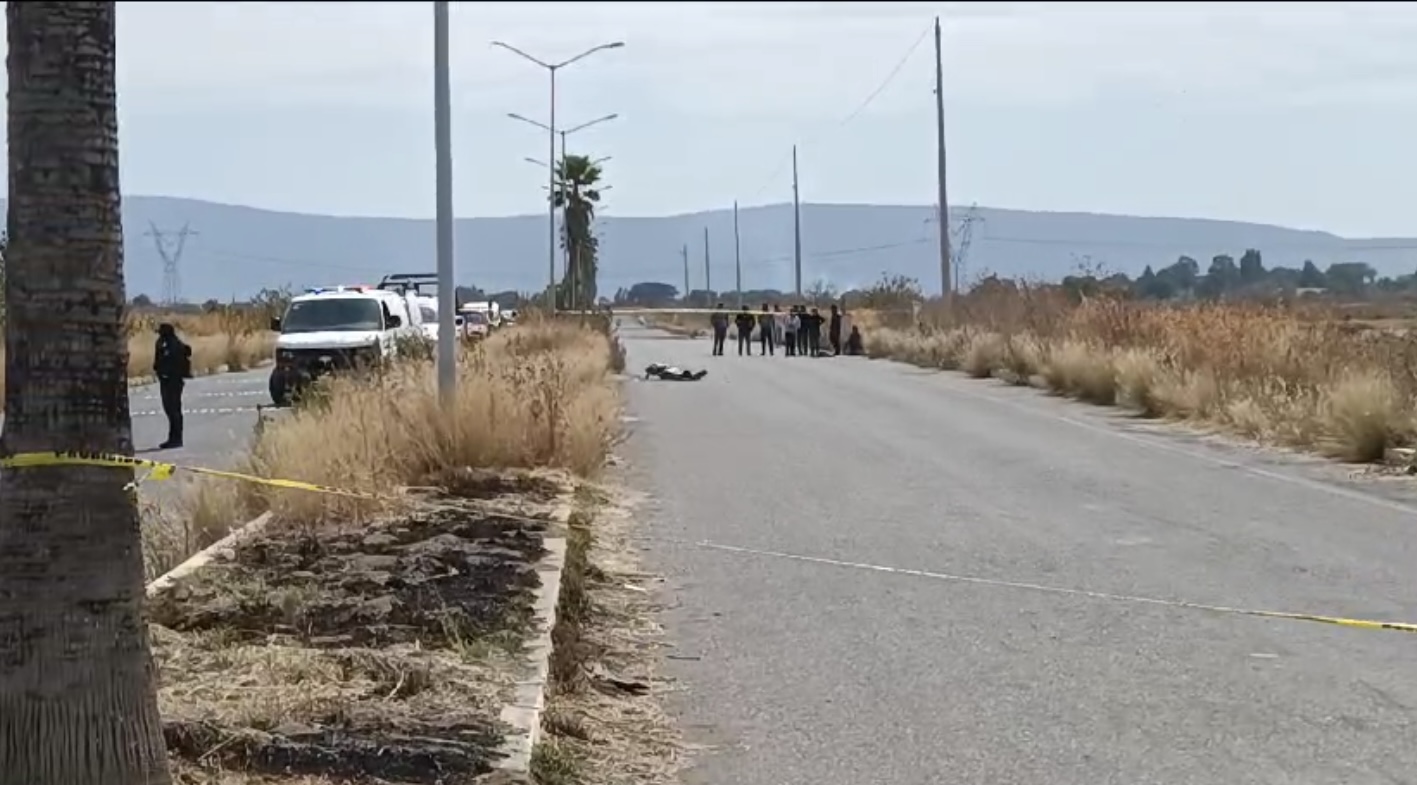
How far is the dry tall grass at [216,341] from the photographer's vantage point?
152ft

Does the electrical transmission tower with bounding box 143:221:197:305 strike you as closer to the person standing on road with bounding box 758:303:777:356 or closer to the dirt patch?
the person standing on road with bounding box 758:303:777:356

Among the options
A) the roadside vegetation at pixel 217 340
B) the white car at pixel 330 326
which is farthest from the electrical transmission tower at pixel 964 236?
the white car at pixel 330 326

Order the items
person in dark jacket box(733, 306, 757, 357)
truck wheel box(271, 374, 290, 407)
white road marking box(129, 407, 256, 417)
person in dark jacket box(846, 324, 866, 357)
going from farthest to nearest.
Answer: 1. person in dark jacket box(733, 306, 757, 357)
2. person in dark jacket box(846, 324, 866, 357)
3. white road marking box(129, 407, 256, 417)
4. truck wheel box(271, 374, 290, 407)

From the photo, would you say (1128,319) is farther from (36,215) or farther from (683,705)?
(36,215)

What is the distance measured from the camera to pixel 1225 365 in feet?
85.6

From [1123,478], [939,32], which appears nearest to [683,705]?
[1123,478]

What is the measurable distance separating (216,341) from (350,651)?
48.3 meters

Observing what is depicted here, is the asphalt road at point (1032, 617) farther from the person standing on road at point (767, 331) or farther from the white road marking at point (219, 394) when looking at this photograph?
the person standing on road at point (767, 331)

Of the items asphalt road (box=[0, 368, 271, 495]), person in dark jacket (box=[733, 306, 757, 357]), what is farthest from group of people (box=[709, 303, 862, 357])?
asphalt road (box=[0, 368, 271, 495])

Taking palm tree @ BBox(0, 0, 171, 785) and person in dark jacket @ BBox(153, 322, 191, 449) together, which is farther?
person in dark jacket @ BBox(153, 322, 191, 449)

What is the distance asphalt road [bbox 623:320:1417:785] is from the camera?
7.31 metres

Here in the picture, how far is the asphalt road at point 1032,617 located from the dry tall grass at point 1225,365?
36.7 inches

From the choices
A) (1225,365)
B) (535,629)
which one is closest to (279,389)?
(1225,365)

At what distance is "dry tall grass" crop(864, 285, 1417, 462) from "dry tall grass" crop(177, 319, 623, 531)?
25.0 ft
